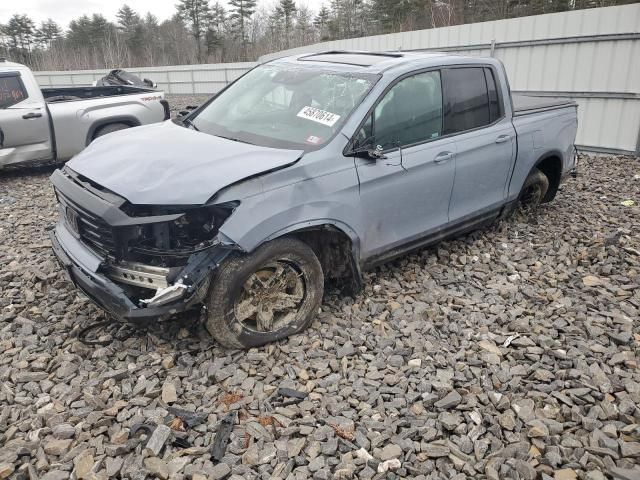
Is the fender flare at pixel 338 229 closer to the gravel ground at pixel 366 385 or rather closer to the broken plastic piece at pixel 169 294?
the gravel ground at pixel 366 385

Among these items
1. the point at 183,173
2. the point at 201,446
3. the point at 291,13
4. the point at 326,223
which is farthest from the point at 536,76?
the point at 291,13

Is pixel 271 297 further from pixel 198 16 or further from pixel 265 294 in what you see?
pixel 198 16

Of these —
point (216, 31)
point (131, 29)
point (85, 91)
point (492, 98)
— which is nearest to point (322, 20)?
point (216, 31)

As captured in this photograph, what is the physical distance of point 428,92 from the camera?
4121 mm

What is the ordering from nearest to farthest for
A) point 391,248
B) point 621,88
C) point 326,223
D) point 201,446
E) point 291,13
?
point 201,446, point 326,223, point 391,248, point 621,88, point 291,13

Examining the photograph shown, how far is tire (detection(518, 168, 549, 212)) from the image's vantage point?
546 centimetres

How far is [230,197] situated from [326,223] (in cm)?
72

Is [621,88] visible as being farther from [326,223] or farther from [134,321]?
[134,321]

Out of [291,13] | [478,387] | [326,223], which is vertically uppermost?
[291,13]

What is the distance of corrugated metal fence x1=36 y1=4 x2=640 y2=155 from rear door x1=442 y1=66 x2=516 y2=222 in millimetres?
5281

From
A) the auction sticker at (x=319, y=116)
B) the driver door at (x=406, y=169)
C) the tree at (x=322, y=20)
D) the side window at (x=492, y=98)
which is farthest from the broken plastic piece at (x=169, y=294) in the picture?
the tree at (x=322, y=20)

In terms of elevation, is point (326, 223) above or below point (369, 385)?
above

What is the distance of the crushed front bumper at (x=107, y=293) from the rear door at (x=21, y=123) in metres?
5.29

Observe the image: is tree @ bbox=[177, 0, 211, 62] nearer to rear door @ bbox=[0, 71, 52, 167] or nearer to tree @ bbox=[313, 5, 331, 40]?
tree @ bbox=[313, 5, 331, 40]
